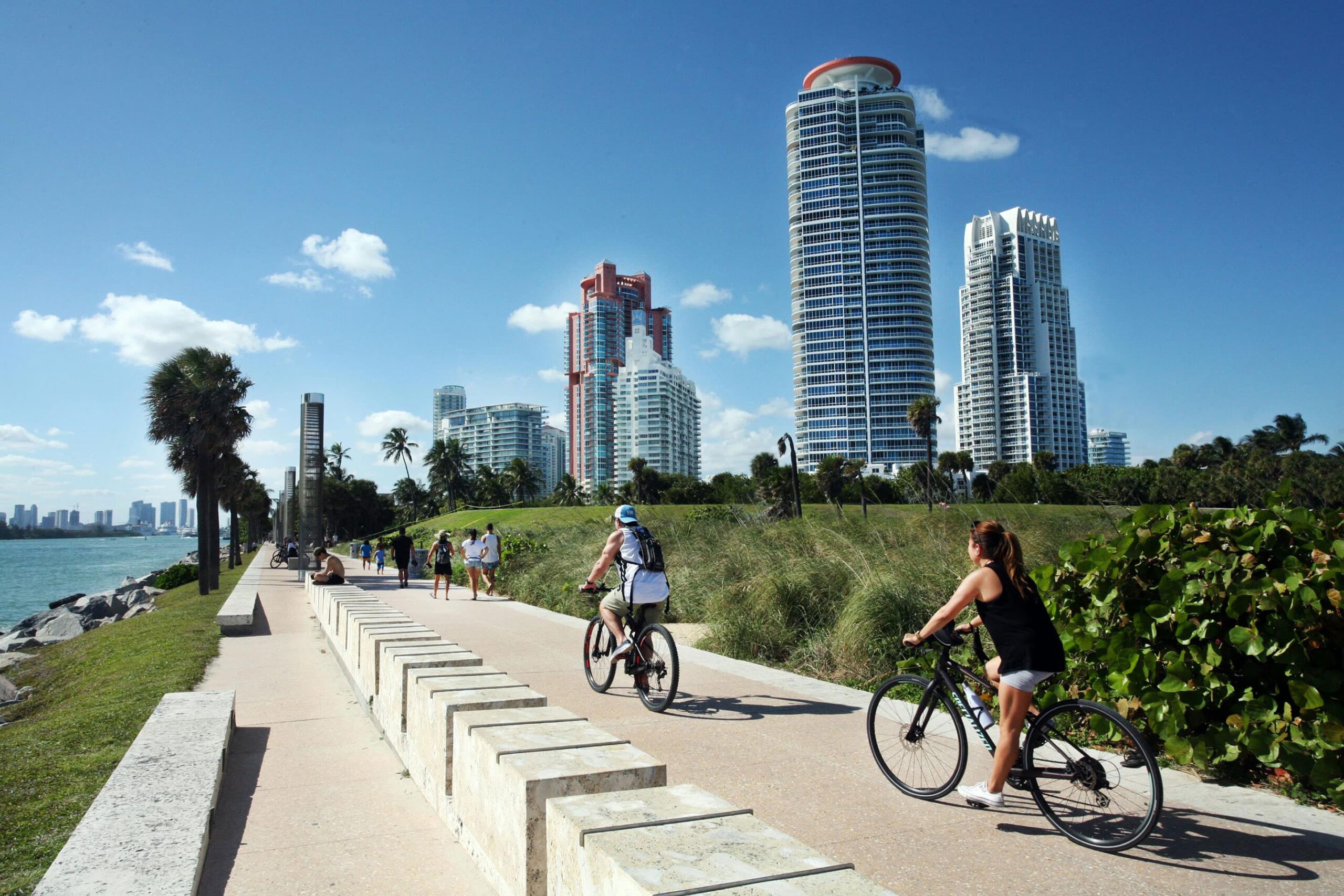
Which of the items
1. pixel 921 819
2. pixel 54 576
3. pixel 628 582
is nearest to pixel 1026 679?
pixel 921 819

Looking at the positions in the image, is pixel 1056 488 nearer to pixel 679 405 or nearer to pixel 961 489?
pixel 961 489

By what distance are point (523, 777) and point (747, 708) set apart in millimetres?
4377

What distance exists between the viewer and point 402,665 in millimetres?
5578

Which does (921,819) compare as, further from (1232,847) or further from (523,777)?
(523,777)

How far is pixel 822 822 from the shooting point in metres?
4.38

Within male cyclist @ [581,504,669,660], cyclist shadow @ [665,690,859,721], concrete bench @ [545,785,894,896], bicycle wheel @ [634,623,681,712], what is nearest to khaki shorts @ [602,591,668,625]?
male cyclist @ [581,504,669,660]

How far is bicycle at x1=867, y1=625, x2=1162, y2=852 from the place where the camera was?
396 centimetres

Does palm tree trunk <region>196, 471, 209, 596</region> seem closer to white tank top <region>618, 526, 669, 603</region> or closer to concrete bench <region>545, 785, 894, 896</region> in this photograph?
white tank top <region>618, 526, 669, 603</region>

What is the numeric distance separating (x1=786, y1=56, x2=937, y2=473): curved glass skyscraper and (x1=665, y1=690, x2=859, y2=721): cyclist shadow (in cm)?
13457

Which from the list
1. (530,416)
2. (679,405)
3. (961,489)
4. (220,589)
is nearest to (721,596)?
(961,489)

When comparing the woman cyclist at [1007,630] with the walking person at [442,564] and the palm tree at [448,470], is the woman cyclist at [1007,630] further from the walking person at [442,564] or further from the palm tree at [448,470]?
the palm tree at [448,470]

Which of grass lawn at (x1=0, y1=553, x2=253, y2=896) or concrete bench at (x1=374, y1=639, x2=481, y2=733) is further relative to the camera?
concrete bench at (x1=374, y1=639, x2=481, y2=733)

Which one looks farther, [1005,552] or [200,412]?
[200,412]

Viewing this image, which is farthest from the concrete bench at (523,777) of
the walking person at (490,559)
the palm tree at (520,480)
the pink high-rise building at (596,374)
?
the pink high-rise building at (596,374)
